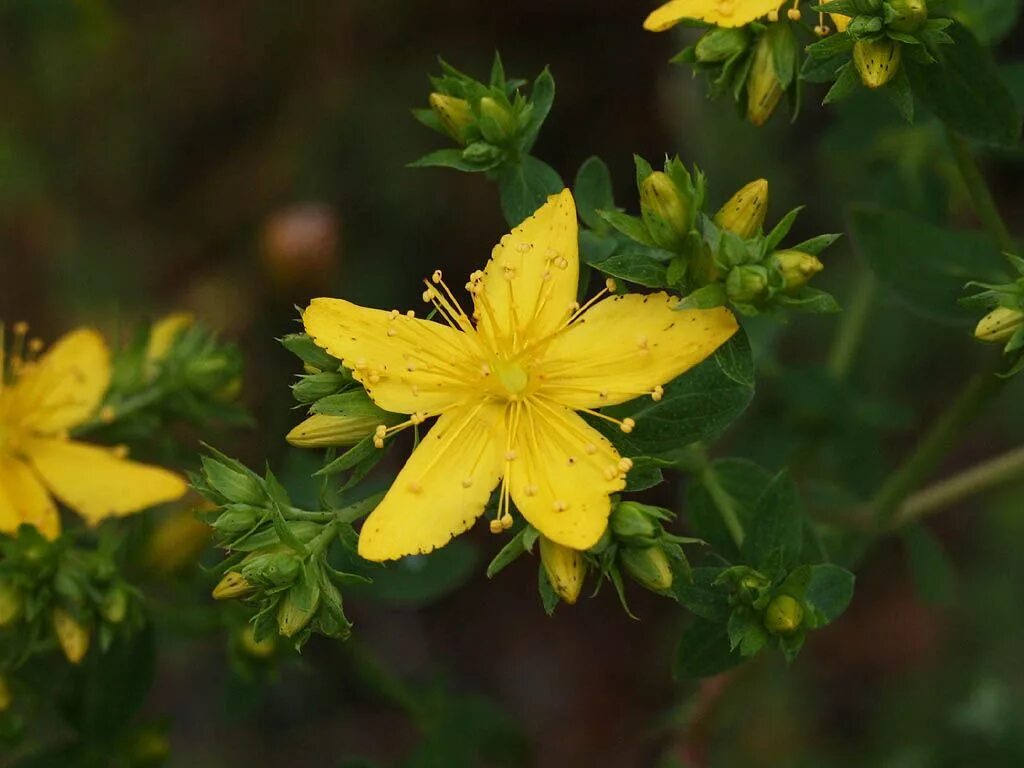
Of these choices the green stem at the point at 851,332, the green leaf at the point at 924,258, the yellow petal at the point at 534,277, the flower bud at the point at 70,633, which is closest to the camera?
the yellow petal at the point at 534,277

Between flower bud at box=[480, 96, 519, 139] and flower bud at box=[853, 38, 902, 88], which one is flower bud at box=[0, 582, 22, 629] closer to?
flower bud at box=[480, 96, 519, 139]

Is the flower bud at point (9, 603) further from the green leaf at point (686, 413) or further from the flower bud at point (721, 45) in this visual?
the flower bud at point (721, 45)

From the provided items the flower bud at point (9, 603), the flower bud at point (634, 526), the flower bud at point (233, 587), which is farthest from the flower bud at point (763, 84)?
the flower bud at point (9, 603)

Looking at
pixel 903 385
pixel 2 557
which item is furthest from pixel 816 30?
pixel 903 385

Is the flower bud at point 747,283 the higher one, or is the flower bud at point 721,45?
the flower bud at point 721,45

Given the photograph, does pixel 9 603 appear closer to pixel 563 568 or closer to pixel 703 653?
pixel 563 568

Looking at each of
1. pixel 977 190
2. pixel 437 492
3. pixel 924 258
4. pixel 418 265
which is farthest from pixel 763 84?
pixel 418 265

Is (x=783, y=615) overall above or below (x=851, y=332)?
above
